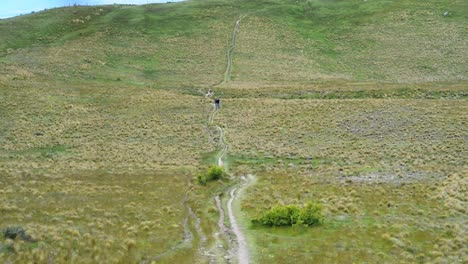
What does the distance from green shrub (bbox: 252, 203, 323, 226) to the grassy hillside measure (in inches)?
33.2

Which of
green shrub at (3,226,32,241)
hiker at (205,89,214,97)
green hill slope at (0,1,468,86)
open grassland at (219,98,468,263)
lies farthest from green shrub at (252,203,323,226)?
green hill slope at (0,1,468,86)

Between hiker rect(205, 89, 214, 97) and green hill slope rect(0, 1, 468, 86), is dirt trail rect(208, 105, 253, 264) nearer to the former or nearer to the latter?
hiker rect(205, 89, 214, 97)

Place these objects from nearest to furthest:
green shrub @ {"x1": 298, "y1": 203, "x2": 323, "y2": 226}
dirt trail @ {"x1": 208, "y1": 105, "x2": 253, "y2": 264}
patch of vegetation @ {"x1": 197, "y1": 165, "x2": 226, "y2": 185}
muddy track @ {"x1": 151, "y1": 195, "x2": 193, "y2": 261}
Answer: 1. dirt trail @ {"x1": 208, "y1": 105, "x2": 253, "y2": 264}
2. muddy track @ {"x1": 151, "y1": 195, "x2": 193, "y2": 261}
3. green shrub @ {"x1": 298, "y1": 203, "x2": 323, "y2": 226}
4. patch of vegetation @ {"x1": 197, "y1": 165, "x2": 226, "y2": 185}

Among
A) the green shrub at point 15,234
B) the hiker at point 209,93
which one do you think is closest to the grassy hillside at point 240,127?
the green shrub at point 15,234

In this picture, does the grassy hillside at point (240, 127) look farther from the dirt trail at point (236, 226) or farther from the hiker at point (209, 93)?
the hiker at point (209, 93)

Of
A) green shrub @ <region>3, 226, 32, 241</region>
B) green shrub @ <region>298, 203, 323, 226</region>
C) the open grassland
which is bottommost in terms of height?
the open grassland

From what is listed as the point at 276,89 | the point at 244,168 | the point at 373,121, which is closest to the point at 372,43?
the point at 276,89

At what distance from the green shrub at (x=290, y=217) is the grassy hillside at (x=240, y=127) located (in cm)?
84

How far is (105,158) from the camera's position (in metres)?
46.4

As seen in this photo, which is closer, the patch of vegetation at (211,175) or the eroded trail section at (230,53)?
the patch of vegetation at (211,175)

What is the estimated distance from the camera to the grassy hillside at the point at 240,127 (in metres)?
25.4

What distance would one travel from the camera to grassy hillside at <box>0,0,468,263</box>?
25359 millimetres

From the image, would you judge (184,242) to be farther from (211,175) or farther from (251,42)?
(251,42)

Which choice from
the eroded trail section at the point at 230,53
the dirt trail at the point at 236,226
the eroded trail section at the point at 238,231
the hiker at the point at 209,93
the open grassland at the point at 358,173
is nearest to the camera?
the eroded trail section at the point at 238,231
